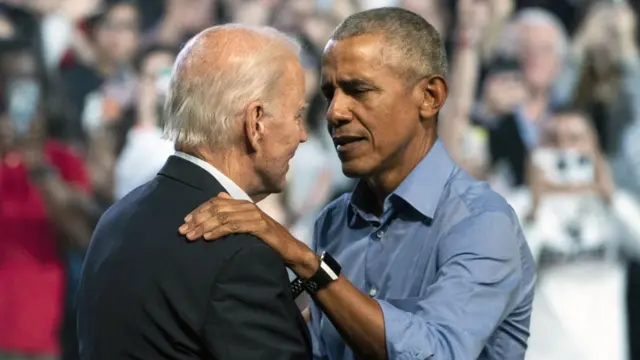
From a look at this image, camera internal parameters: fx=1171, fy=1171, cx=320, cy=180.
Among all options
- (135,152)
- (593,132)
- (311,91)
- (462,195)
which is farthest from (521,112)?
(462,195)

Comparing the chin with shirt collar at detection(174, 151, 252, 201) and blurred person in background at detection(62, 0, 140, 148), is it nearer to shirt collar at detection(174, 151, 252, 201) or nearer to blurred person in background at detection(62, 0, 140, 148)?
shirt collar at detection(174, 151, 252, 201)

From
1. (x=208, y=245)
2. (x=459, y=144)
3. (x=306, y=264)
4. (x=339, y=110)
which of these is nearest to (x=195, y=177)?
(x=208, y=245)

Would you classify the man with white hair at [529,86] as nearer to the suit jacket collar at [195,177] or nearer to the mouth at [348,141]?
the mouth at [348,141]

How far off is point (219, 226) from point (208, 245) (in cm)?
3

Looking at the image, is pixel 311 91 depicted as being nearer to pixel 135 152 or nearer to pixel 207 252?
pixel 135 152

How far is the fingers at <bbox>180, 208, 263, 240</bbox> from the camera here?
72.8 inches

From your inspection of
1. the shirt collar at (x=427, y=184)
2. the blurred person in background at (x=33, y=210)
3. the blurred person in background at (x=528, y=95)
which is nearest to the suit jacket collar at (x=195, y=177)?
the shirt collar at (x=427, y=184)

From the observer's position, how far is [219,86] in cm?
191

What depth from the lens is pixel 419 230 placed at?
7.54ft

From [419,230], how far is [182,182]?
0.56 metres

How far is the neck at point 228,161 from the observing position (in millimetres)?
1955

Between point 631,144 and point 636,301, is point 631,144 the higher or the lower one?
the higher one

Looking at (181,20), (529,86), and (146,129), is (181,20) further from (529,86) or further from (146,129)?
(529,86)

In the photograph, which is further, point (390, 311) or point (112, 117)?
point (112, 117)
